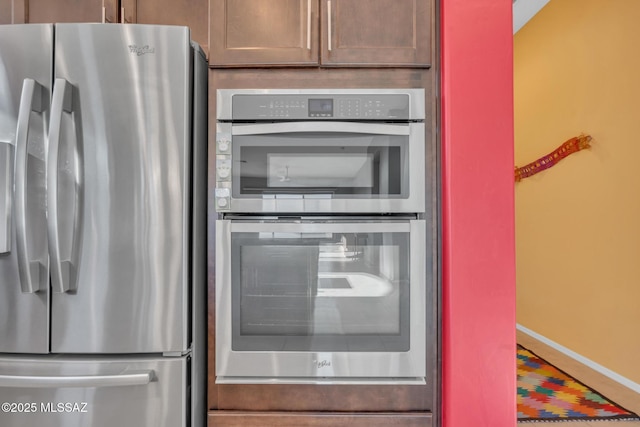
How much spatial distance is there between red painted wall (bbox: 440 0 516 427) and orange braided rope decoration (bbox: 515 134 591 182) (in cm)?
207

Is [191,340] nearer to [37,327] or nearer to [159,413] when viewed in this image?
[159,413]

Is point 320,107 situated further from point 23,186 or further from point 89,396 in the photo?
point 89,396

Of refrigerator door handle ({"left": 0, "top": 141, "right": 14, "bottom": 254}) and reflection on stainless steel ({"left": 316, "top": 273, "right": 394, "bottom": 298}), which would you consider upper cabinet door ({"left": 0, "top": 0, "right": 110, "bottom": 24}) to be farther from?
reflection on stainless steel ({"left": 316, "top": 273, "right": 394, "bottom": 298})

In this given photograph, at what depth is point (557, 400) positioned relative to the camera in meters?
2.23

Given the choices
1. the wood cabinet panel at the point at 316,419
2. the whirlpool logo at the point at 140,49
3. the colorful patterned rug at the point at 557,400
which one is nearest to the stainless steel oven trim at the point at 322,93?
the whirlpool logo at the point at 140,49

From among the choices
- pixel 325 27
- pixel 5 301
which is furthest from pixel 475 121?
pixel 5 301

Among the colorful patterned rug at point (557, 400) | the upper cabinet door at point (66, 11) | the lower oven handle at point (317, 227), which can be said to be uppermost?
the upper cabinet door at point (66, 11)

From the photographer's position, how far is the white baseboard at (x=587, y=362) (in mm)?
2390

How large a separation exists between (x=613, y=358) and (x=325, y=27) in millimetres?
2818

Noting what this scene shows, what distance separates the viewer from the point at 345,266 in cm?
124

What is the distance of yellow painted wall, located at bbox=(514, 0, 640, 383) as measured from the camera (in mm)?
2426

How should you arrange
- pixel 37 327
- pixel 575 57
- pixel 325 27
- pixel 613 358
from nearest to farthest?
pixel 37 327, pixel 325 27, pixel 613 358, pixel 575 57

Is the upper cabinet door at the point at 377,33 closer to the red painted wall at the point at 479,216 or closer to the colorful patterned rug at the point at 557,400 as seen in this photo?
the red painted wall at the point at 479,216

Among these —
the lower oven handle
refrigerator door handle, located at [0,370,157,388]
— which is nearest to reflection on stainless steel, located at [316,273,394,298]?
the lower oven handle
